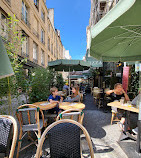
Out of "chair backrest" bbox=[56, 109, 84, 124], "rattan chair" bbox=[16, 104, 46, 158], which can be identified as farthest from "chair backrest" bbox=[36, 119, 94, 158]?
"rattan chair" bbox=[16, 104, 46, 158]

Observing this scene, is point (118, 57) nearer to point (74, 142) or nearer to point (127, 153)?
point (127, 153)

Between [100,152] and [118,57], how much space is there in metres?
3.03

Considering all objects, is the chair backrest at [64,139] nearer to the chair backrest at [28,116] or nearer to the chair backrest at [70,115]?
the chair backrest at [70,115]

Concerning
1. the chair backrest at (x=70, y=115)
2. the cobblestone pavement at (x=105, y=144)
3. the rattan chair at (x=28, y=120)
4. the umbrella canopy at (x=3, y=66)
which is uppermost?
the umbrella canopy at (x=3, y=66)

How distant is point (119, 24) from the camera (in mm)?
1465

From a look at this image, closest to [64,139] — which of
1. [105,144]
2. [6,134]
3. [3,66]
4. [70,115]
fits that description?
[70,115]

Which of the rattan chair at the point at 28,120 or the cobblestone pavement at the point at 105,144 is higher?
the rattan chair at the point at 28,120

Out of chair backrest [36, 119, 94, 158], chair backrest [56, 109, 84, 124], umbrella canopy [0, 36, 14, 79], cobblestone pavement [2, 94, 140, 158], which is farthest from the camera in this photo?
cobblestone pavement [2, 94, 140, 158]

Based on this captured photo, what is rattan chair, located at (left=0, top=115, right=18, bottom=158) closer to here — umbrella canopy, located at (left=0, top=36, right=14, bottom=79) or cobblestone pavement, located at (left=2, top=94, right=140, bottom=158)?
umbrella canopy, located at (left=0, top=36, right=14, bottom=79)

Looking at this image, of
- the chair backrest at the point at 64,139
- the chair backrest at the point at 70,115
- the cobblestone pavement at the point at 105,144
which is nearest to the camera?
the chair backrest at the point at 64,139

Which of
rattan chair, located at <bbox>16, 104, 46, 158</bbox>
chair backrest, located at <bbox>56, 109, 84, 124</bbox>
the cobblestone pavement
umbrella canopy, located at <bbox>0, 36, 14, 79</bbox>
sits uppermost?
umbrella canopy, located at <bbox>0, 36, 14, 79</bbox>

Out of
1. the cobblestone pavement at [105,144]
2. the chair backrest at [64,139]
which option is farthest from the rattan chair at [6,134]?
the cobblestone pavement at [105,144]

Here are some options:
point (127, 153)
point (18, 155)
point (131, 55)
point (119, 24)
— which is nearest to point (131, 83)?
point (131, 55)

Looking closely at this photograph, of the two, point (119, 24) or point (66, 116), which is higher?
point (119, 24)
